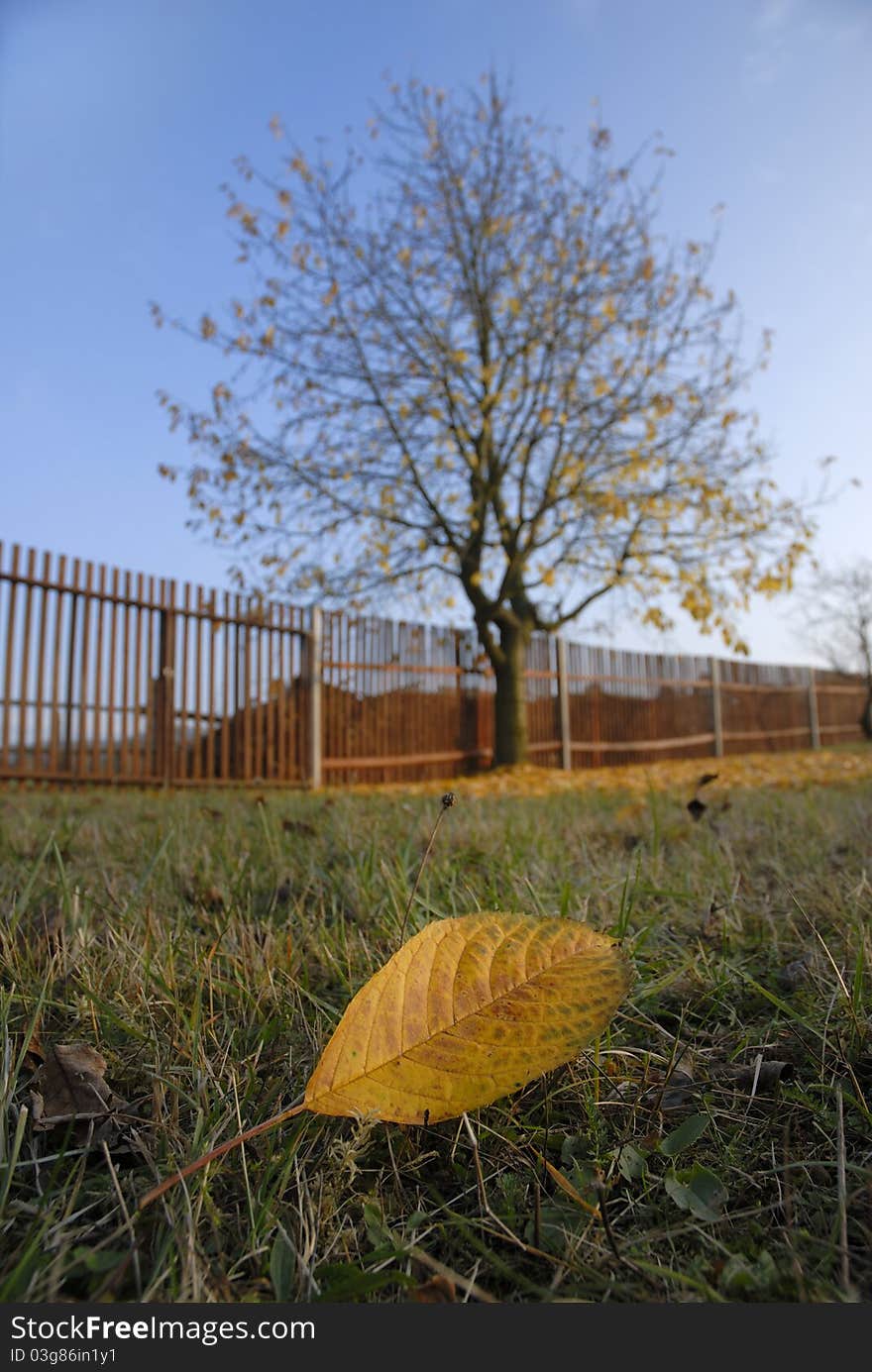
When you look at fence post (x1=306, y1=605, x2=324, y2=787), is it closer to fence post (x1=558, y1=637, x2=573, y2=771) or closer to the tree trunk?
the tree trunk

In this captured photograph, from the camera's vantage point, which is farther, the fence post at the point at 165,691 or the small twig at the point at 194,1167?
the fence post at the point at 165,691

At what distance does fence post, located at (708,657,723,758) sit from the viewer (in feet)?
53.5

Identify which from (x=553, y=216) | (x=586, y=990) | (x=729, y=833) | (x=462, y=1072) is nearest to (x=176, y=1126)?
(x=462, y=1072)

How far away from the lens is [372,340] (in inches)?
399

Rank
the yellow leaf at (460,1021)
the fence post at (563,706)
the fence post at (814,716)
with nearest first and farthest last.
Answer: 1. the yellow leaf at (460,1021)
2. the fence post at (563,706)
3. the fence post at (814,716)

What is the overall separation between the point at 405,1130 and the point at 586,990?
25cm

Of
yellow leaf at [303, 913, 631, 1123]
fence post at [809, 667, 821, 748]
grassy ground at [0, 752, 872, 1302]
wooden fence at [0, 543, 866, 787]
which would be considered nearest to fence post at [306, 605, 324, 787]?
wooden fence at [0, 543, 866, 787]

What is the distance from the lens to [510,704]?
35.9ft

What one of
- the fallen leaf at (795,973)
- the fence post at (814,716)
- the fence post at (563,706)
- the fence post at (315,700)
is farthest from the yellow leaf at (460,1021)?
the fence post at (814,716)

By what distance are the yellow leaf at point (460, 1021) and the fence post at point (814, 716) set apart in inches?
872

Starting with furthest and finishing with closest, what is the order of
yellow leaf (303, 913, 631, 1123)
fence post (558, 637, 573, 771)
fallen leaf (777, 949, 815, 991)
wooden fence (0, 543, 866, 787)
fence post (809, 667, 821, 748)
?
fence post (809, 667, 821, 748), fence post (558, 637, 573, 771), wooden fence (0, 543, 866, 787), fallen leaf (777, 949, 815, 991), yellow leaf (303, 913, 631, 1123)

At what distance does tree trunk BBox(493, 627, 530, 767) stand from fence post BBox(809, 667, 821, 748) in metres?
13.1

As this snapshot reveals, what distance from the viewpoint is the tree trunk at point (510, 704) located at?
10820 mm

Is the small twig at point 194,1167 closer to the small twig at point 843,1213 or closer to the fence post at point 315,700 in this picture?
the small twig at point 843,1213
